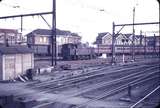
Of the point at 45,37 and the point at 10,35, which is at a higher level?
the point at 10,35

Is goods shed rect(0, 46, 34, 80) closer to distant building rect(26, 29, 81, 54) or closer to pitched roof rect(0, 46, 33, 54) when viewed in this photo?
pitched roof rect(0, 46, 33, 54)

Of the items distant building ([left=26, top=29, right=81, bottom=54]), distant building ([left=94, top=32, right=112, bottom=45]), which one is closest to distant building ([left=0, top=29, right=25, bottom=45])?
distant building ([left=26, top=29, right=81, bottom=54])

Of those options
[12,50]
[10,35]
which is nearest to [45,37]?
[10,35]

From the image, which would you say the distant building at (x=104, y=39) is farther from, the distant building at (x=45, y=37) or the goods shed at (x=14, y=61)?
the goods shed at (x=14, y=61)

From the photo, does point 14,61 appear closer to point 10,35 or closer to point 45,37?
point 10,35

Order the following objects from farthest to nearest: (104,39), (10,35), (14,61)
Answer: (104,39) < (10,35) < (14,61)

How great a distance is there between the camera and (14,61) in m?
20.2

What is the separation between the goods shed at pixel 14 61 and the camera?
19188 mm

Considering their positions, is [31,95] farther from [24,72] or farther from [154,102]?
[24,72]

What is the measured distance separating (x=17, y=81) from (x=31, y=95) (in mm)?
6203

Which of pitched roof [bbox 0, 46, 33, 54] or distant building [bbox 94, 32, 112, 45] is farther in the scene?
distant building [bbox 94, 32, 112, 45]

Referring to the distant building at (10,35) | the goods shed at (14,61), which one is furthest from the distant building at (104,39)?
the goods shed at (14,61)

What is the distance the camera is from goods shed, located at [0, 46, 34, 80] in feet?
63.0

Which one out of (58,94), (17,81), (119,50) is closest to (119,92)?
(58,94)
